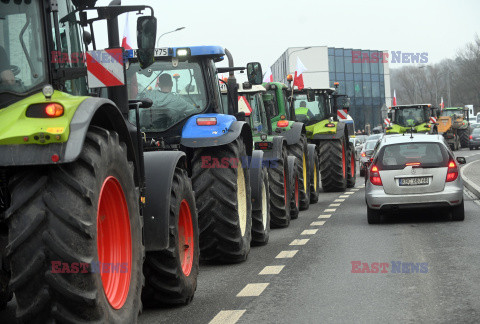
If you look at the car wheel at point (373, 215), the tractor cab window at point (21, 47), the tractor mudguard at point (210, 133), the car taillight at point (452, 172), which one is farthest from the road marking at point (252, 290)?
the car taillight at point (452, 172)

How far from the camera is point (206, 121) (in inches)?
427

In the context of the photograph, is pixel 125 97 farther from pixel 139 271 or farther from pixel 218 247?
pixel 218 247

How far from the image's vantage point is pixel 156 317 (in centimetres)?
793

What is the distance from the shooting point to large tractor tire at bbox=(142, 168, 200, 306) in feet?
26.1

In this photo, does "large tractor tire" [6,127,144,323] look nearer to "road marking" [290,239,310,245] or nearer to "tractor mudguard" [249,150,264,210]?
"tractor mudguard" [249,150,264,210]

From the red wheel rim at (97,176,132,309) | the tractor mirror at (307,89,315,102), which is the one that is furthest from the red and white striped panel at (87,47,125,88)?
the tractor mirror at (307,89,315,102)

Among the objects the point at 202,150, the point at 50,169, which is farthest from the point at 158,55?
the point at 50,169

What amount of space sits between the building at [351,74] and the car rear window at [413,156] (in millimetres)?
72659

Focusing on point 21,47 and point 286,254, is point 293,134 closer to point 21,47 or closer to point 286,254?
point 286,254

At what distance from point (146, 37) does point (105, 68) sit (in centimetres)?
37

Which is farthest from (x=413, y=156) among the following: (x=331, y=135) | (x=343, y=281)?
(x=331, y=135)

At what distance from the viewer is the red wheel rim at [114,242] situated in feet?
19.2

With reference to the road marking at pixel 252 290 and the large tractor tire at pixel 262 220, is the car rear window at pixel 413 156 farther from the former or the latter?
the road marking at pixel 252 290

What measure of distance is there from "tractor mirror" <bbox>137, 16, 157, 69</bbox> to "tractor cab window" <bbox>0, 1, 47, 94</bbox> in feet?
2.78
